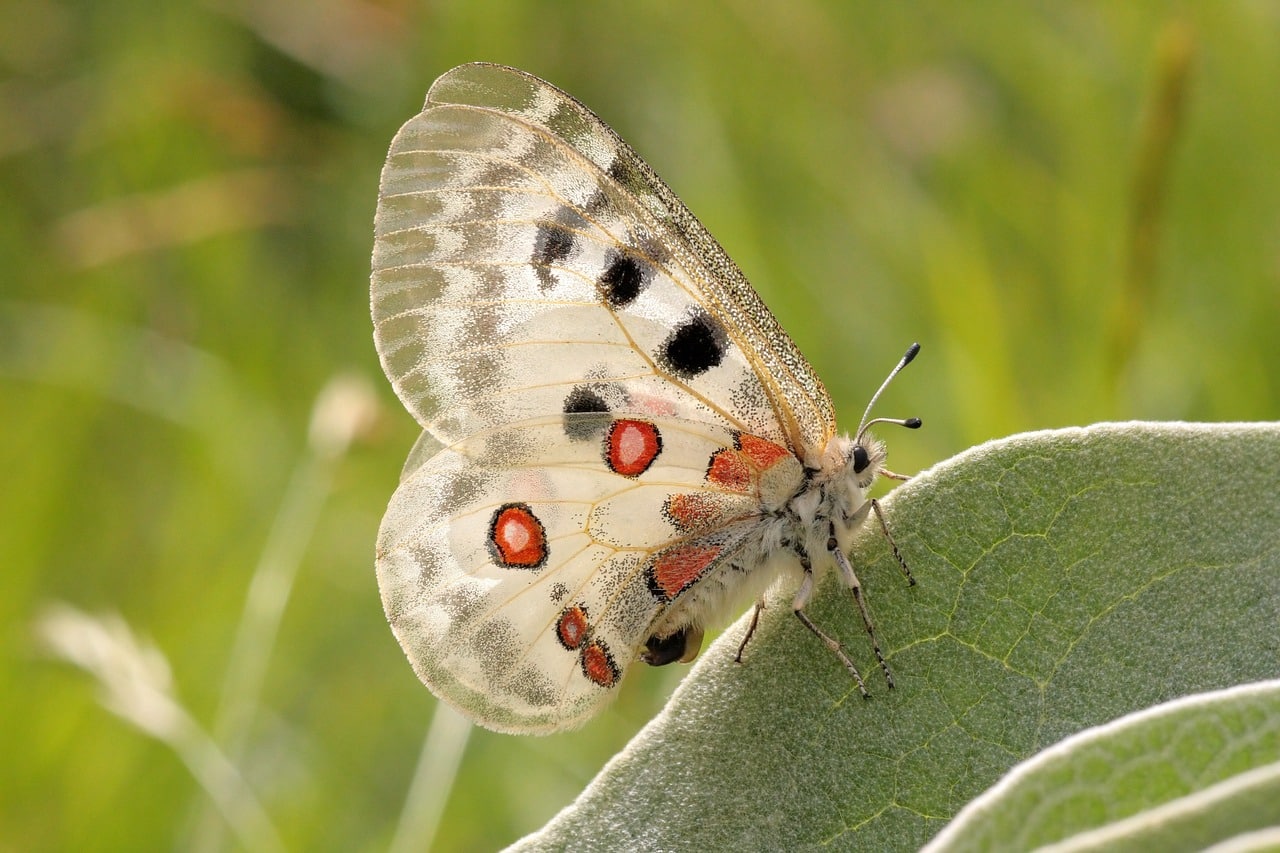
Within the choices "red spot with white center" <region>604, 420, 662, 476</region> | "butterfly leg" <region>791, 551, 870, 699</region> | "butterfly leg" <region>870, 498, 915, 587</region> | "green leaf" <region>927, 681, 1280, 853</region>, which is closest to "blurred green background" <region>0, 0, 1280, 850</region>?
"red spot with white center" <region>604, 420, 662, 476</region>

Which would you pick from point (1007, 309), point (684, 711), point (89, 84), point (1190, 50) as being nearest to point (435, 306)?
point (684, 711)

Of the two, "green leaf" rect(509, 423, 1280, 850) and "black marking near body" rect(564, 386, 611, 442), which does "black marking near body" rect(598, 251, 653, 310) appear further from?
"green leaf" rect(509, 423, 1280, 850)

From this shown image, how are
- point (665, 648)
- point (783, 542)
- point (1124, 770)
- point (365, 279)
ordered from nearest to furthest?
point (1124, 770), point (783, 542), point (665, 648), point (365, 279)

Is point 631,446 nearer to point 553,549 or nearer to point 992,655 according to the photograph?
point 553,549

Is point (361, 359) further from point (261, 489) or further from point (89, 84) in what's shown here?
point (89, 84)

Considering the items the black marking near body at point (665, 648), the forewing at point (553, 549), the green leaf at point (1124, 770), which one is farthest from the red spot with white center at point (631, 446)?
the green leaf at point (1124, 770)

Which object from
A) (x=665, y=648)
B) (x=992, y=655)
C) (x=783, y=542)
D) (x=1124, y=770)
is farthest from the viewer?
(x=665, y=648)

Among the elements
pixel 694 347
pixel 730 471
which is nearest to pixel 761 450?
pixel 730 471
